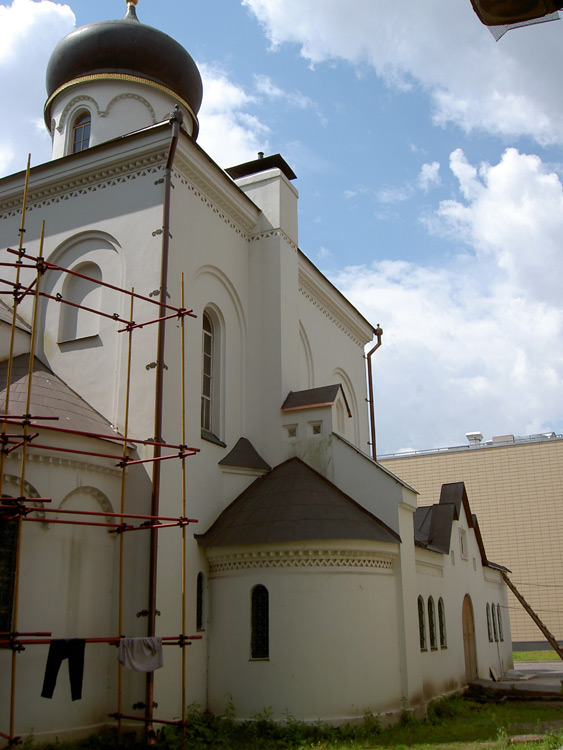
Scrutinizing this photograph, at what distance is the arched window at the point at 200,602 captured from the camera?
45.8 feet

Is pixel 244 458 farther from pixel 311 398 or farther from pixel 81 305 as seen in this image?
pixel 81 305

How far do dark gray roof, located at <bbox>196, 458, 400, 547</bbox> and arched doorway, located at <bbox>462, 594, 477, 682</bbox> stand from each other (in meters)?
6.29

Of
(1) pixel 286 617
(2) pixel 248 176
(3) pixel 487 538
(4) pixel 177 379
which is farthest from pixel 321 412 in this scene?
(3) pixel 487 538

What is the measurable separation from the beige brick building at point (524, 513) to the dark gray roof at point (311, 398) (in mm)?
21264

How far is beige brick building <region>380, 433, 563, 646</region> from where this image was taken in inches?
1331

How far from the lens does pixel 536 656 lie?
3206 centimetres

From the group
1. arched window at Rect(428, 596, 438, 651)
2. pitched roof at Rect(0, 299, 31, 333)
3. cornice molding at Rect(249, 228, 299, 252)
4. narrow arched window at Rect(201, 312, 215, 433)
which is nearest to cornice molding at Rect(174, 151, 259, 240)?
cornice molding at Rect(249, 228, 299, 252)

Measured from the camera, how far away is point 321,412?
53.2ft

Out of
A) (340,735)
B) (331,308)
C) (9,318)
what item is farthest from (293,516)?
(331,308)

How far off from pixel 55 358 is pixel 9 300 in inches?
101

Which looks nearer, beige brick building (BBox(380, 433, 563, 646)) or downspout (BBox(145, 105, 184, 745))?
downspout (BBox(145, 105, 184, 745))

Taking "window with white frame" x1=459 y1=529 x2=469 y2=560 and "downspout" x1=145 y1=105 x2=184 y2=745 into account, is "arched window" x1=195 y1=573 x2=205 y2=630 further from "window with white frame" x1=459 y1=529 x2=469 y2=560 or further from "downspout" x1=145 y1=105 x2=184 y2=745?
"window with white frame" x1=459 y1=529 x2=469 y2=560

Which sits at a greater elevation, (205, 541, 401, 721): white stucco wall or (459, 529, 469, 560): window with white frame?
(459, 529, 469, 560): window with white frame

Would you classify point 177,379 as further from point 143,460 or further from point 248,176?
point 248,176
